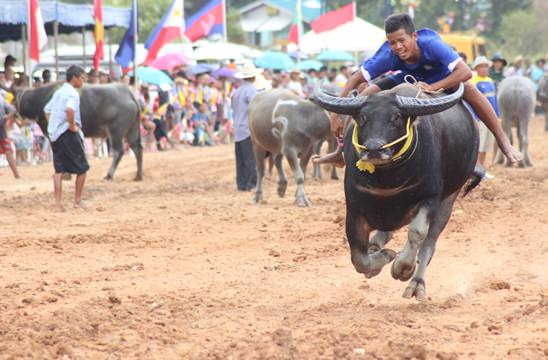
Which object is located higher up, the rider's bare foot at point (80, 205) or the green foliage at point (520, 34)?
the green foliage at point (520, 34)

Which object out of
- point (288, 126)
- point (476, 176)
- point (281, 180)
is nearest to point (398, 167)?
point (476, 176)

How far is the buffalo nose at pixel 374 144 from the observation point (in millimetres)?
6926

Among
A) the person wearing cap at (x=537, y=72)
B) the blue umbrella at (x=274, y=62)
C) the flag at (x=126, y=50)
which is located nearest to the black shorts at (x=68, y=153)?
the flag at (x=126, y=50)

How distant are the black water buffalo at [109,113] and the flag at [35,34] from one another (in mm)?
882

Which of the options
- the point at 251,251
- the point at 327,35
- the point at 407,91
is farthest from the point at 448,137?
the point at 327,35

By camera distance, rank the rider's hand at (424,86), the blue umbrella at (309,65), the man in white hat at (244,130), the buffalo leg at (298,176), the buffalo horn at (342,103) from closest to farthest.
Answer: the buffalo horn at (342,103), the rider's hand at (424,86), the buffalo leg at (298,176), the man in white hat at (244,130), the blue umbrella at (309,65)

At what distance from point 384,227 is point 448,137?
877mm

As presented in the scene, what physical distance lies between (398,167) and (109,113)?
12.5m

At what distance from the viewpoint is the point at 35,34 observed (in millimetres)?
19281

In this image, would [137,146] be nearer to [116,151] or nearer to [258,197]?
[116,151]

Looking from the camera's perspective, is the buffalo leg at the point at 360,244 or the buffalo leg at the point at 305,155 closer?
the buffalo leg at the point at 360,244

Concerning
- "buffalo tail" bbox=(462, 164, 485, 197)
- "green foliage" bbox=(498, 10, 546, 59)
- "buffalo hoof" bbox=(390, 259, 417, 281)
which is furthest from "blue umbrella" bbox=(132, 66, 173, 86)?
"green foliage" bbox=(498, 10, 546, 59)

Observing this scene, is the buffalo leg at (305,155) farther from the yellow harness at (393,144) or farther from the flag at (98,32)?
the yellow harness at (393,144)

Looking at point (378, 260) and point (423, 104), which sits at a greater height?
point (423, 104)
